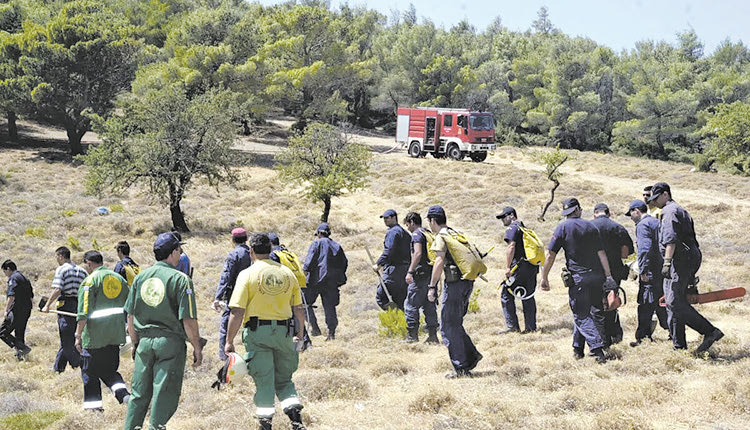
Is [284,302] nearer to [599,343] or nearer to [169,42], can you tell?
[599,343]

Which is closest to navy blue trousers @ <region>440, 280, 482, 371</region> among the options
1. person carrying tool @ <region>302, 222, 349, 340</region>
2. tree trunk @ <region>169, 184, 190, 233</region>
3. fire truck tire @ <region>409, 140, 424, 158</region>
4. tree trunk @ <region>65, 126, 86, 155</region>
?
person carrying tool @ <region>302, 222, 349, 340</region>

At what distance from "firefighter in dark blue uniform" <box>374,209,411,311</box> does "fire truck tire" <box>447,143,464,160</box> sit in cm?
2664

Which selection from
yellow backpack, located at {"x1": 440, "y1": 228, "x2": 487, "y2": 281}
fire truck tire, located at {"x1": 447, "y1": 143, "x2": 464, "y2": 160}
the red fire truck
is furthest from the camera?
fire truck tire, located at {"x1": 447, "y1": 143, "x2": 464, "y2": 160}

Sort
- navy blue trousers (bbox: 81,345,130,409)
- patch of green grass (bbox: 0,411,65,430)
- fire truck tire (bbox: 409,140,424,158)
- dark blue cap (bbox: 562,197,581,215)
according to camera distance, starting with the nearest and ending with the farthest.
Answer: patch of green grass (bbox: 0,411,65,430), navy blue trousers (bbox: 81,345,130,409), dark blue cap (bbox: 562,197,581,215), fire truck tire (bbox: 409,140,424,158)

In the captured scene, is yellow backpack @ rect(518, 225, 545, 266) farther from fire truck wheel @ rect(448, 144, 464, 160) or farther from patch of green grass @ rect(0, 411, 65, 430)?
fire truck wheel @ rect(448, 144, 464, 160)

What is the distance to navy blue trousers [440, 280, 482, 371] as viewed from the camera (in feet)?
21.7

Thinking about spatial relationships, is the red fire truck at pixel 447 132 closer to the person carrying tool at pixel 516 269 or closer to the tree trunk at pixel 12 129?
the tree trunk at pixel 12 129

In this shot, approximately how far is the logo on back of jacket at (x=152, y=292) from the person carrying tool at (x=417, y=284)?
3381 millimetres

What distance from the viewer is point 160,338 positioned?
4.93 m

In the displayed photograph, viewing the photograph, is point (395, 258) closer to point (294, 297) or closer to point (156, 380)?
point (294, 297)

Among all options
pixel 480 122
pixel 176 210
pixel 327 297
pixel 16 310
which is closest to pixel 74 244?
pixel 176 210

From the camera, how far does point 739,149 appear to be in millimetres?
33531

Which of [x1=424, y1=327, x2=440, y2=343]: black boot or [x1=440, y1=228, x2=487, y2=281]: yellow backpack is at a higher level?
[x1=440, y1=228, x2=487, y2=281]: yellow backpack

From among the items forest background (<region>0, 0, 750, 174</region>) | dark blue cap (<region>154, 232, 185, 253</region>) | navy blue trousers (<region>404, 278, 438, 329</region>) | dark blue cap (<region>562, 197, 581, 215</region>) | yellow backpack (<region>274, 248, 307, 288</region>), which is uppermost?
forest background (<region>0, 0, 750, 174</region>)
